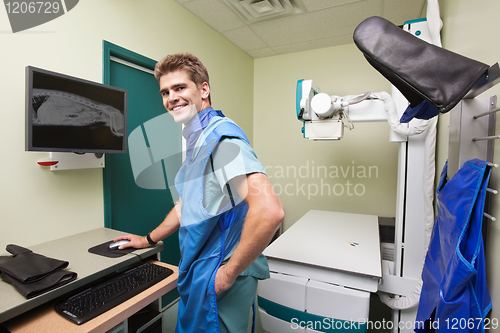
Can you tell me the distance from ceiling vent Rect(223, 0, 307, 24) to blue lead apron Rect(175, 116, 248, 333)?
1.82 meters

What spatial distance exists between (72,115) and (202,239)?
39.2 inches

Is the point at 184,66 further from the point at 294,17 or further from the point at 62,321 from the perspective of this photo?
the point at 294,17

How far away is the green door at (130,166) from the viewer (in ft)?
6.13

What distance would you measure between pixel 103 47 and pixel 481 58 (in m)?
2.07

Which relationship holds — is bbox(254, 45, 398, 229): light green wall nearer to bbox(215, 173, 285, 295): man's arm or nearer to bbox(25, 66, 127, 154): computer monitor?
bbox(25, 66, 127, 154): computer monitor

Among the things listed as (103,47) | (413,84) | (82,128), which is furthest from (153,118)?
(413,84)

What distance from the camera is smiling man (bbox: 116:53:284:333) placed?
0.89 meters

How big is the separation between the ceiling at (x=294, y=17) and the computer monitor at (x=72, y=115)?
1364 mm

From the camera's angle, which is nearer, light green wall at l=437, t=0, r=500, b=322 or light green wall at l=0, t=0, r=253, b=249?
light green wall at l=437, t=0, r=500, b=322

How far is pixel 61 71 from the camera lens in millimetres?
1554

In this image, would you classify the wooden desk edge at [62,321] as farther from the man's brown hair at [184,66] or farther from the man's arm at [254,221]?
the man's brown hair at [184,66]

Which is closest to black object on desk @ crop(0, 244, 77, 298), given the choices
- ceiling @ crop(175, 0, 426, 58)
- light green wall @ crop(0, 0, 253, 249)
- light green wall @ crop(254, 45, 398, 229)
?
light green wall @ crop(0, 0, 253, 249)

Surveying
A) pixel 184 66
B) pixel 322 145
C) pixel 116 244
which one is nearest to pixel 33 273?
pixel 116 244

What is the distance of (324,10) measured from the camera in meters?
2.46
